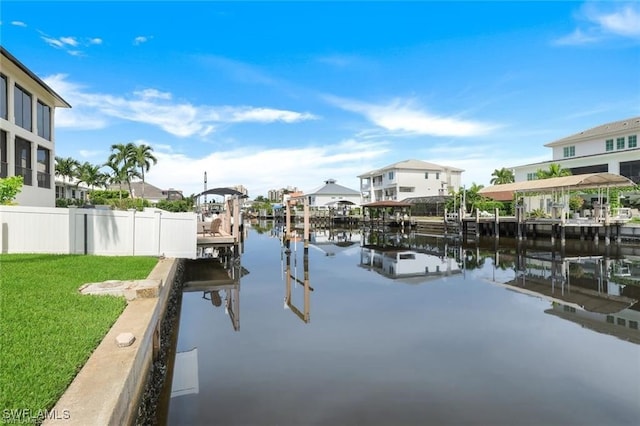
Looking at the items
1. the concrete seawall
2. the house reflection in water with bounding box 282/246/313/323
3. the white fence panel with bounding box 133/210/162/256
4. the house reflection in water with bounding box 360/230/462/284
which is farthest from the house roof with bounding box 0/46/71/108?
the house reflection in water with bounding box 360/230/462/284

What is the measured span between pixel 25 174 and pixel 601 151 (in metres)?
49.2

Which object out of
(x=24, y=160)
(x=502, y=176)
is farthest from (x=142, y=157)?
(x=502, y=176)

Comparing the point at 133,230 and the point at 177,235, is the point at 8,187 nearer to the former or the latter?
the point at 133,230

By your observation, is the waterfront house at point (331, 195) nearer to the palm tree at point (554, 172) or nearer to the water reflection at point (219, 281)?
the palm tree at point (554, 172)

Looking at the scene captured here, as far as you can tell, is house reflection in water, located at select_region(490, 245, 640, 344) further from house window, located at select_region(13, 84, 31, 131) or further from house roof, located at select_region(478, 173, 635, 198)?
house window, located at select_region(13, 84, 31, 131)

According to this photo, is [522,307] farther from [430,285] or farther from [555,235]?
[555,235]

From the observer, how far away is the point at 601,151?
4131 cm

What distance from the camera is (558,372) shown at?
654cm

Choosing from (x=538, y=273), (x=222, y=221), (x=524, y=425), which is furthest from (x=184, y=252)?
(x=538, y=273)

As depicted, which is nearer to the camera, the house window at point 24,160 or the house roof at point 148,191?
the house window at point 24,160

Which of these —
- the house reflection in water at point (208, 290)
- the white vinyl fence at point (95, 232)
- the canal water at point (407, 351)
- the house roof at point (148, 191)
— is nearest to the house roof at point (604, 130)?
the canal water at point (407, 351)

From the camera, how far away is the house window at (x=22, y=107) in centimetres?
2067

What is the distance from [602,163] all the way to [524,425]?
4413 cm

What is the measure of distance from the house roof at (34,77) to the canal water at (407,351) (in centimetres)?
1328
